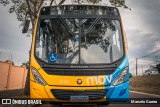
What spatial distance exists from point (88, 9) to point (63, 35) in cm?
130

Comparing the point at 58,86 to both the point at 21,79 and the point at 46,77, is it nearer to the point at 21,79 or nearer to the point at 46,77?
Answer: the point at 46,77

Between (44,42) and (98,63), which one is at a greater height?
(44,42)

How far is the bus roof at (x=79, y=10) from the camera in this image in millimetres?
8688

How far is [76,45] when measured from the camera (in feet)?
26.4

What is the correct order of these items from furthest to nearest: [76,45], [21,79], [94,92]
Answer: [21,79]
[76,45]
[94,92]

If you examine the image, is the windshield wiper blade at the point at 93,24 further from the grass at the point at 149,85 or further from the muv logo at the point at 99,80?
the grass at the point at 149,85

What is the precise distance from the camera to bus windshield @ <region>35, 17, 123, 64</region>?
790cm

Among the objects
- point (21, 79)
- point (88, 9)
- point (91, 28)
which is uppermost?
point (88, 9)

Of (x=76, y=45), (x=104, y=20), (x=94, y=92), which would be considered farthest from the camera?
(x=104, y=20)

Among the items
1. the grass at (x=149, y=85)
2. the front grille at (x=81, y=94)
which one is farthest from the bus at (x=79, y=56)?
the grass at (x=149, y=85)

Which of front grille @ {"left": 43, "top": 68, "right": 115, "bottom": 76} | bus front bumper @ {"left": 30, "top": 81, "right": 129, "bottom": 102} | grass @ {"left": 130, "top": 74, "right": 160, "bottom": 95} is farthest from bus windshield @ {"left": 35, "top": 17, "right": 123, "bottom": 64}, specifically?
grass @ {"left": 130, "top": 74, "right": 160, "bottom": 95}

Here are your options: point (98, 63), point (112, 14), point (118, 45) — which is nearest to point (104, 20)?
point (112, 14)

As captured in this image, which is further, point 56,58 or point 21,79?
point 21,79

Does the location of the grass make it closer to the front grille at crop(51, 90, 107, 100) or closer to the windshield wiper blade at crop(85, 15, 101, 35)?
the windshield wiper blade at crop(85, 15, 101, 35)
